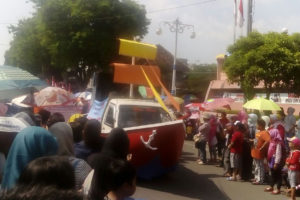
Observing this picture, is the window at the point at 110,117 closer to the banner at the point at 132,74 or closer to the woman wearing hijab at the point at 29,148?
the banner at the point at 132,74

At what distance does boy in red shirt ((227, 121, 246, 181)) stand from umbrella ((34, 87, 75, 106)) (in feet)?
17.2

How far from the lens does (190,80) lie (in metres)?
54.8

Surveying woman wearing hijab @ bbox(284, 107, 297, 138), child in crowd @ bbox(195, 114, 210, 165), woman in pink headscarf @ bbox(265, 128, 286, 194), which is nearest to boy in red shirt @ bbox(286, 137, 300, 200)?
woman in pink headscarf @ bbox(265, 128, 286, 194)

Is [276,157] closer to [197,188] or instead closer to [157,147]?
[197,188]

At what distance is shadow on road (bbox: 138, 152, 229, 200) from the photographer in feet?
31.3

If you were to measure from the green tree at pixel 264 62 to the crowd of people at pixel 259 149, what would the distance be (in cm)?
625

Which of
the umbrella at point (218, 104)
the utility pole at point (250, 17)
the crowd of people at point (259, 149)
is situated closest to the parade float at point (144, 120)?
the crowd of people at point (259, 149)

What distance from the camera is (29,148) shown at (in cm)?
368

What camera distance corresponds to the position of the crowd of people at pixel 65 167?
1747 mm

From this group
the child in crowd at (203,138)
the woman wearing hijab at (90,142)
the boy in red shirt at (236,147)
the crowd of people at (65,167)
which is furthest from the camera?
the child in crowd at (203,138)

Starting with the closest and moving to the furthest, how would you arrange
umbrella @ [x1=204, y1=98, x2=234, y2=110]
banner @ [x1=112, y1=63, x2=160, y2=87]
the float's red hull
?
1. the float's red hull
2. banner @ [x1=112, y1=63, x2=160, y2=87]
3. umbrella @ [x1=204, y1=98, x2=234, y2=110]

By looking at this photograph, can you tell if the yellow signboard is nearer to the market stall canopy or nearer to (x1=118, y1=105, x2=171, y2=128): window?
(x1=118, y1=105, x2=171, y2=128): window

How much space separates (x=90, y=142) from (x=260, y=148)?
627 centimetres

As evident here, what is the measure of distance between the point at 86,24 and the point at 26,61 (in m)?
13.5
